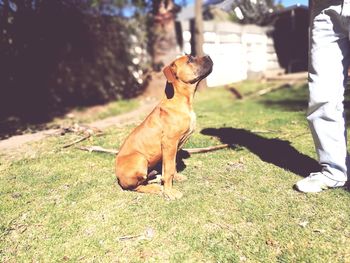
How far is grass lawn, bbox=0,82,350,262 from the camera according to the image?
2996mm

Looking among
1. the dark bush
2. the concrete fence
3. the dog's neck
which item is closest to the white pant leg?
the dog's neck

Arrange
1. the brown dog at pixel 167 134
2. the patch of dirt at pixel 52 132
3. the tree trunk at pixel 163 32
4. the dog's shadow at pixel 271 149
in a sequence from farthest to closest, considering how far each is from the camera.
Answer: the tree trunk at pixel 163 32, the patch of dirt at pixel 52 132, the dog's shadow at pixel 271 149, the brown dog at pixel 167 134

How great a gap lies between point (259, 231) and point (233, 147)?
7.17 ft

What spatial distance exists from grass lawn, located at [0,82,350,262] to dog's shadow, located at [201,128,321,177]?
0.01 meters

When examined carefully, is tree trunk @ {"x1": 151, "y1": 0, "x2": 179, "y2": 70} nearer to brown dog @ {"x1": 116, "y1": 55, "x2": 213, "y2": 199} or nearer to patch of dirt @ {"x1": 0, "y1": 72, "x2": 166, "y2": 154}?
patch of dirt @ {"x1": 0, "y1": 72, "x2": 166, "y2": 154}

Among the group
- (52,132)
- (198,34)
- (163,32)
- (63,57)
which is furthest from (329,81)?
(198,34)

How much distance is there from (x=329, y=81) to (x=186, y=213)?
1810mm

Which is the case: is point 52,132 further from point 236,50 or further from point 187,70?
point 236,50

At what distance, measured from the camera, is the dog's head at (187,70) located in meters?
3.85

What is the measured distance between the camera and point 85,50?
1068 centimetres

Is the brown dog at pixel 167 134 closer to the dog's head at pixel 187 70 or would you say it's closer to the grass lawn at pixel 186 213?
the dog's head at pixel 187 70

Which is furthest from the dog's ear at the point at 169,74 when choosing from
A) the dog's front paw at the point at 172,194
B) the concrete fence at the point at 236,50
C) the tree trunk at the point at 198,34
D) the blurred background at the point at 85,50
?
the concrete fence at the point at 236,50

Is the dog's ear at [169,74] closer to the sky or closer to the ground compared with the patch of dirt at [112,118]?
closer to the sky

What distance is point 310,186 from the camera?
3662 mm
